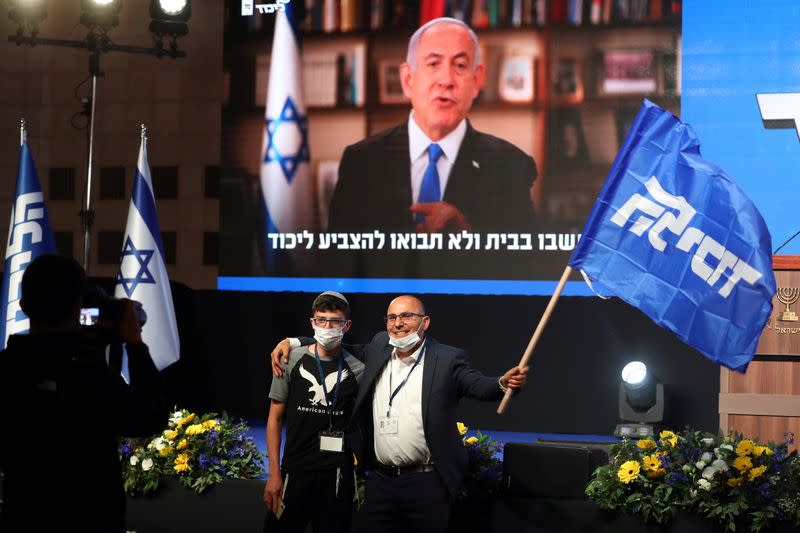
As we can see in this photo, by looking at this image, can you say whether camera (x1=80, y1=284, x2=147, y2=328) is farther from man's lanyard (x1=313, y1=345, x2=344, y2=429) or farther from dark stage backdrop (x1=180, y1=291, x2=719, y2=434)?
dark stage backdrop (x1=180, y1=291, x2=719, y2=434)

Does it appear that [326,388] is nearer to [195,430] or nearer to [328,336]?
[328,336]

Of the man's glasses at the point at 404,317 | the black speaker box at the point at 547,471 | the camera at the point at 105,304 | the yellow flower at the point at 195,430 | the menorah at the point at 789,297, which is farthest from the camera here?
the menorah at the point at 789,297

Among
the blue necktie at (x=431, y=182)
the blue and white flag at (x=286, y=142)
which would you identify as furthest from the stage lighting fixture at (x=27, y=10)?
the blue necktie at (x=431, y=182)

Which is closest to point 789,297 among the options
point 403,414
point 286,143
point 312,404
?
point 403,414

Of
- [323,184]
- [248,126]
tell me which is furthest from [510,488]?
[248,126]

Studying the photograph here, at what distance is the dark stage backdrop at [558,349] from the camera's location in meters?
8.88

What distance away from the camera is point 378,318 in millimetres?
9359

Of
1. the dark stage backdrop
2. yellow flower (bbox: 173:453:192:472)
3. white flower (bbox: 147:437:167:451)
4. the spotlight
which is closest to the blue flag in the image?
the dark stage backdrop

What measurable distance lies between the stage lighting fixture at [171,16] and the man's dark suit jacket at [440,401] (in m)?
5.17

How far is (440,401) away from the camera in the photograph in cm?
444

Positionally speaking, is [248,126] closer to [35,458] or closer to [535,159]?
[535,159]

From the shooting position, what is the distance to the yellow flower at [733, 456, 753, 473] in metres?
4.77

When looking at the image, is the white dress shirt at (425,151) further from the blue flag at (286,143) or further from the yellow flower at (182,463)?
the yellow flower at (182,463)

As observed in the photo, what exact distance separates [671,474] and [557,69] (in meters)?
4.71
